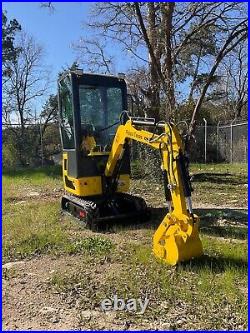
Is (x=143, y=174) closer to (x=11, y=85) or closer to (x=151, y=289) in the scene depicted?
(x=151, y=289)

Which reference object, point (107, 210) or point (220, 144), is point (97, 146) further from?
point (220, 144)

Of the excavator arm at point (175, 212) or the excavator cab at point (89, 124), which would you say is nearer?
the excavator arm at point (175, 212)

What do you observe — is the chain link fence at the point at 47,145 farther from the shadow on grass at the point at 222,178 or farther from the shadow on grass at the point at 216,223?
the shadow on grass at the point at 216,223

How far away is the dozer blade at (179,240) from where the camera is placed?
4.45 meters

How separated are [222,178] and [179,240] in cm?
824

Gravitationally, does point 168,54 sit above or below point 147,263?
above

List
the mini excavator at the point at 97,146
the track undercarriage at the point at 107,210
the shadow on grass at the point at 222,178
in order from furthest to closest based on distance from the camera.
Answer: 1. the shadow on grass at the point at 222,178
2. the mini excavator at the point at 97,146
3. the track undercarriage at the point at 107,210

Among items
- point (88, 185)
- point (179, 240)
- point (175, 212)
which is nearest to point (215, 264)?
point (179, 240)

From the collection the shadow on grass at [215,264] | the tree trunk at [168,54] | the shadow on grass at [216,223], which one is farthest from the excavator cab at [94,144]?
the tree trunk at [168,54]

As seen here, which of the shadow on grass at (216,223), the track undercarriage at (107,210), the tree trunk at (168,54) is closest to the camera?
the shadow on grass at (216,223)

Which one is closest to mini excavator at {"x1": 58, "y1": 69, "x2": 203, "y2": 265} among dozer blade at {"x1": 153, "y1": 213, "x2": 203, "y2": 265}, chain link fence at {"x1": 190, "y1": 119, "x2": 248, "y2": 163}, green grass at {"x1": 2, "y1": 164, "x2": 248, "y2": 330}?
green grass at {"x1": 2, "y1": 164, "x2": 248, "y2": 330}

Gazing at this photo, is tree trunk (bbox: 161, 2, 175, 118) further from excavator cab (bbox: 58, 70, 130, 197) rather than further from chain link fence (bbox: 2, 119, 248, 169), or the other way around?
chain link fence (bbox: 2, 119, 248, 169)

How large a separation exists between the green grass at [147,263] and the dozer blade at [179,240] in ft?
0.37

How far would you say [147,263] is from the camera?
15.1ft
